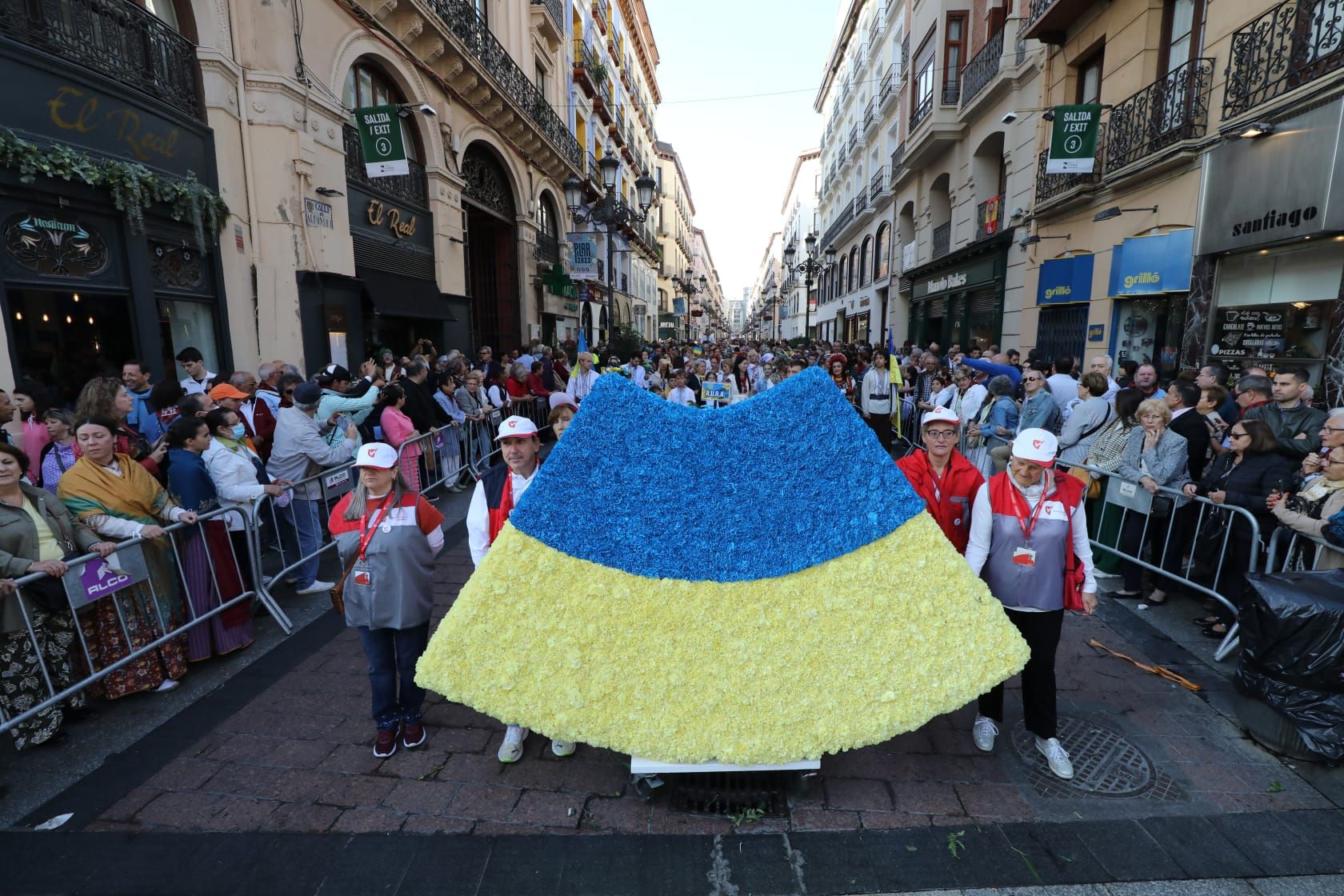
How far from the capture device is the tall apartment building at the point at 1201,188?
775 centimetres

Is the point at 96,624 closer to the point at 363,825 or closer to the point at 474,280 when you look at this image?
the point at 363,825

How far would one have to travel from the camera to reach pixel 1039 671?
139 inches

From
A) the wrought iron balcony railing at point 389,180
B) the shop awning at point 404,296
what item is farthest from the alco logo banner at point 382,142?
the shop awning at point 404,296

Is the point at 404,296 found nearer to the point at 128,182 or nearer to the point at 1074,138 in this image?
the point at 128,182

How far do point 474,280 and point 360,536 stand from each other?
18.5 m

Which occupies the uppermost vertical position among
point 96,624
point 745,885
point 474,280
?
point 474,280

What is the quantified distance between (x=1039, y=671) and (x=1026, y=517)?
35.8 inches

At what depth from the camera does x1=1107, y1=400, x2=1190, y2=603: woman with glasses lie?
5438 mm

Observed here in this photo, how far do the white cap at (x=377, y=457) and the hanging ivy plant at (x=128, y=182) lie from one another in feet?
21.9

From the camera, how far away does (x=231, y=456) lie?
502cm

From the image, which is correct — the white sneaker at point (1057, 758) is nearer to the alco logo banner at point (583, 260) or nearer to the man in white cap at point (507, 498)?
the man in white cap at point (507, 498)

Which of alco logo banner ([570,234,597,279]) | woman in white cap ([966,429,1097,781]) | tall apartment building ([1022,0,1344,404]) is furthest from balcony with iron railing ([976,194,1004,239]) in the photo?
woman in white cap ([966,429,1097,781])

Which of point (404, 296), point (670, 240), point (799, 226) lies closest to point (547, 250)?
point (404, 296)

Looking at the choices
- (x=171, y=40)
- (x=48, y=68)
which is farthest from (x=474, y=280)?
(x=48, y=68)
